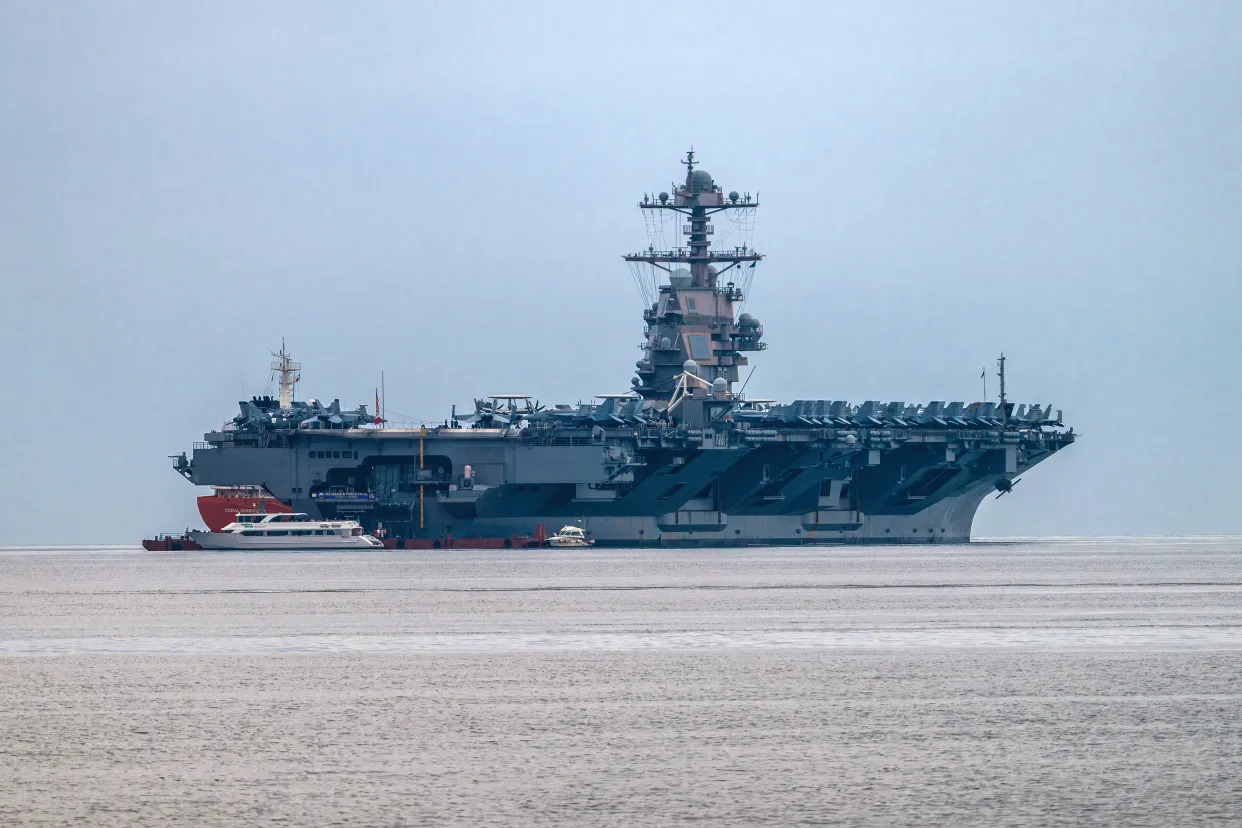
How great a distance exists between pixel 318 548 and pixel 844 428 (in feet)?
60.5

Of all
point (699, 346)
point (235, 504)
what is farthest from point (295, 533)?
point (699, 346)

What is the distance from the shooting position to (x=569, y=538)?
2475 inches

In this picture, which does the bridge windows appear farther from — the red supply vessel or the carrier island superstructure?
the red supply vessel

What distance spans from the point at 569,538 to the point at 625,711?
4608 centimetres

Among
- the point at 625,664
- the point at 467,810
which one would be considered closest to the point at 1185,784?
the point at 467,810

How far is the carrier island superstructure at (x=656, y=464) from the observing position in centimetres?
6066

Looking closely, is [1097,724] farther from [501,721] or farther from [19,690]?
[19,690]

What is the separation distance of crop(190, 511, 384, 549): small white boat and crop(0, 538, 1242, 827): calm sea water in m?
24.4

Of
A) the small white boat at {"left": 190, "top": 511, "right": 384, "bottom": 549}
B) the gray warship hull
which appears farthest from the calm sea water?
the gray warship hull

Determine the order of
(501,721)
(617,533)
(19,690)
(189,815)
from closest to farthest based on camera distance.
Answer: (189,815) < (501,721) < (19,690) < (617,533)

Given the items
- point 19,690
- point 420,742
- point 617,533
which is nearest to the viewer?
point 420,742

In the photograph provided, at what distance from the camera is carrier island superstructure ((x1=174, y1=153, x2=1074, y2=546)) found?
60656 mm

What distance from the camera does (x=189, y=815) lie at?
11.6 metres

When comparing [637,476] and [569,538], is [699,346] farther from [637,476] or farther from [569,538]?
[569,538]
